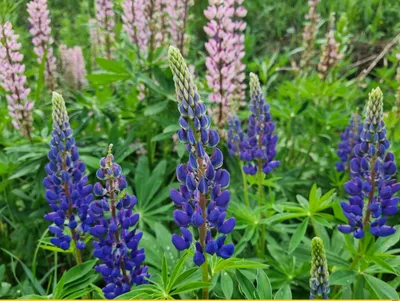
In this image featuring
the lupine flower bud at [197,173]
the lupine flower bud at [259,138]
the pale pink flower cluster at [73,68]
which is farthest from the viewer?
the pale pink flower cluster at [73,68]

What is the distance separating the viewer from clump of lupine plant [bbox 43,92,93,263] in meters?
2.11

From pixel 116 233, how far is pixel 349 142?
157 centimetres

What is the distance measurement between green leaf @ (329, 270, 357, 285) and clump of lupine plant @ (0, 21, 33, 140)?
1769 millimetres

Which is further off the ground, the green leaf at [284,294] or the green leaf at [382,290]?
the green leaf at [284,294]

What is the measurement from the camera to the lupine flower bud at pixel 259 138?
100.0 inches

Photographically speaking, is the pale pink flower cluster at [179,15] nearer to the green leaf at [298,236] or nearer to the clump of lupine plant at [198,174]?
the green leaf at [298,236]

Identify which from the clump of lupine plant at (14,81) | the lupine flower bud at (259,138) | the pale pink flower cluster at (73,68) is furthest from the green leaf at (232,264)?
the pale pink flower cluster at (73,68)

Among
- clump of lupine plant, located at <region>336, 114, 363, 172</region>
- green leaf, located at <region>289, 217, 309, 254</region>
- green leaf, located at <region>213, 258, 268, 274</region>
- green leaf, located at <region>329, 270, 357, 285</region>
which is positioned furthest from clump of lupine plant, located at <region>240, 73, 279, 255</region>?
green leaf, located at <region>213, 258, 268, 274</region>

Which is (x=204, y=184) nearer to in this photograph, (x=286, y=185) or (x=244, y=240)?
(x=244, y=240)

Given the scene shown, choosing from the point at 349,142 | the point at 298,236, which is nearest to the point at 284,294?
the point at 298,236

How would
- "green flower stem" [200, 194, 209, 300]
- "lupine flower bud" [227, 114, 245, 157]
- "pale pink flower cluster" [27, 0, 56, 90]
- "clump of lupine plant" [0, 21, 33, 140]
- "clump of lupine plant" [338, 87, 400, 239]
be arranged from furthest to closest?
"pale pink flower cluster" [27, 0, 56, 90], "clump of lupine plant" [0, 21, 33, 140], "lupine flower bud" [227, 114, 245, 157], "clump of lupine plant" [338, 87, 400, 239], "green flower stem" [200, 194, 209, 300]

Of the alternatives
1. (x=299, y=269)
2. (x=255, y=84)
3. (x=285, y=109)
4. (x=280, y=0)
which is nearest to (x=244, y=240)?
(x=299, y=269)

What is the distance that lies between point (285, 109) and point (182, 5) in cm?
95

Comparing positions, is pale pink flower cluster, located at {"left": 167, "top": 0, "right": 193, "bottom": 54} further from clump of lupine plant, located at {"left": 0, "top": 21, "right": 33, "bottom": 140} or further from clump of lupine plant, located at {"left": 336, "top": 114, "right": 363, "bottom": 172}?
clump of lupine plant, located at {"left": 336, "top": 114, "right": 363, "bottom": 172}
